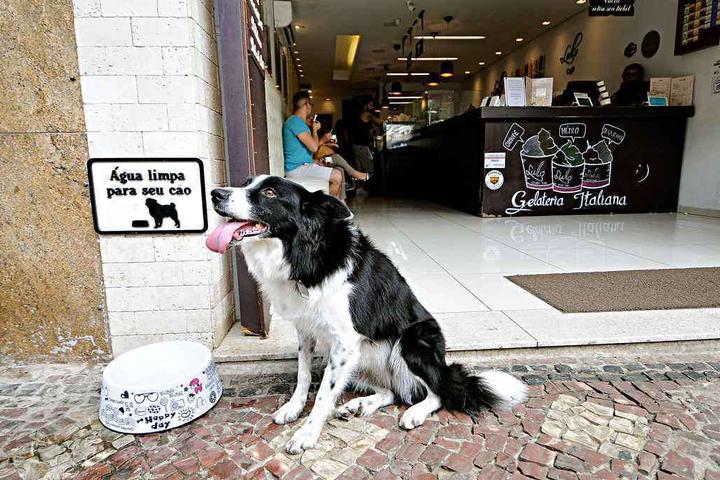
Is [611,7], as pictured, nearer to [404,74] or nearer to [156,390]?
[156,390]

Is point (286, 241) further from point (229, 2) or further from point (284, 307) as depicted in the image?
point (229, 2)

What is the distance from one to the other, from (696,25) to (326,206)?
7.22 meters

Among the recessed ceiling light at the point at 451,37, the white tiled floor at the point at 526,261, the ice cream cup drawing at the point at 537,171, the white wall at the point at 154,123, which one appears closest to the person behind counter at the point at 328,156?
the white tiled floor at the point at 526,261

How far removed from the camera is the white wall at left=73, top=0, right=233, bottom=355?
1.95 metres

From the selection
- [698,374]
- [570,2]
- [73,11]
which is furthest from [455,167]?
[73,11]

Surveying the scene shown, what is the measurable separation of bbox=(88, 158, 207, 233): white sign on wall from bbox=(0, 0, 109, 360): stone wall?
0.08 metres

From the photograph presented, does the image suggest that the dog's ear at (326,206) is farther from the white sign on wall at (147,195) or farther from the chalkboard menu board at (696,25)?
the chalkboard menu board at (696,25)

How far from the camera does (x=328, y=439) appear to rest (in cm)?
163

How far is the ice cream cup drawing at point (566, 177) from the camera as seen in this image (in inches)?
247

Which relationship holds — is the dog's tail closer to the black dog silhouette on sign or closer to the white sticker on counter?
the black dog silhouette on sign

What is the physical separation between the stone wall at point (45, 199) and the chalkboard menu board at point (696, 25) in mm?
7313

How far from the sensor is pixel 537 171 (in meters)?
6.27

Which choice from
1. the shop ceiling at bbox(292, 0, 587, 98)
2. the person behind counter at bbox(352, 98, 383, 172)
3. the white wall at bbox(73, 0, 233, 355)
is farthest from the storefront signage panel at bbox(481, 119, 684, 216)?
the white wall at bbox(73, 0, 233, 355)

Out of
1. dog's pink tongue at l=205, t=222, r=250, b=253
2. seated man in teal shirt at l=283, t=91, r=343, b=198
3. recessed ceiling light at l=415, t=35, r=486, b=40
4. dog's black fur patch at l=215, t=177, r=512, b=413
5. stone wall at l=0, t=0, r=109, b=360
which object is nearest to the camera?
dog's pink tongue at l=205, t=222, r=250, b=253
